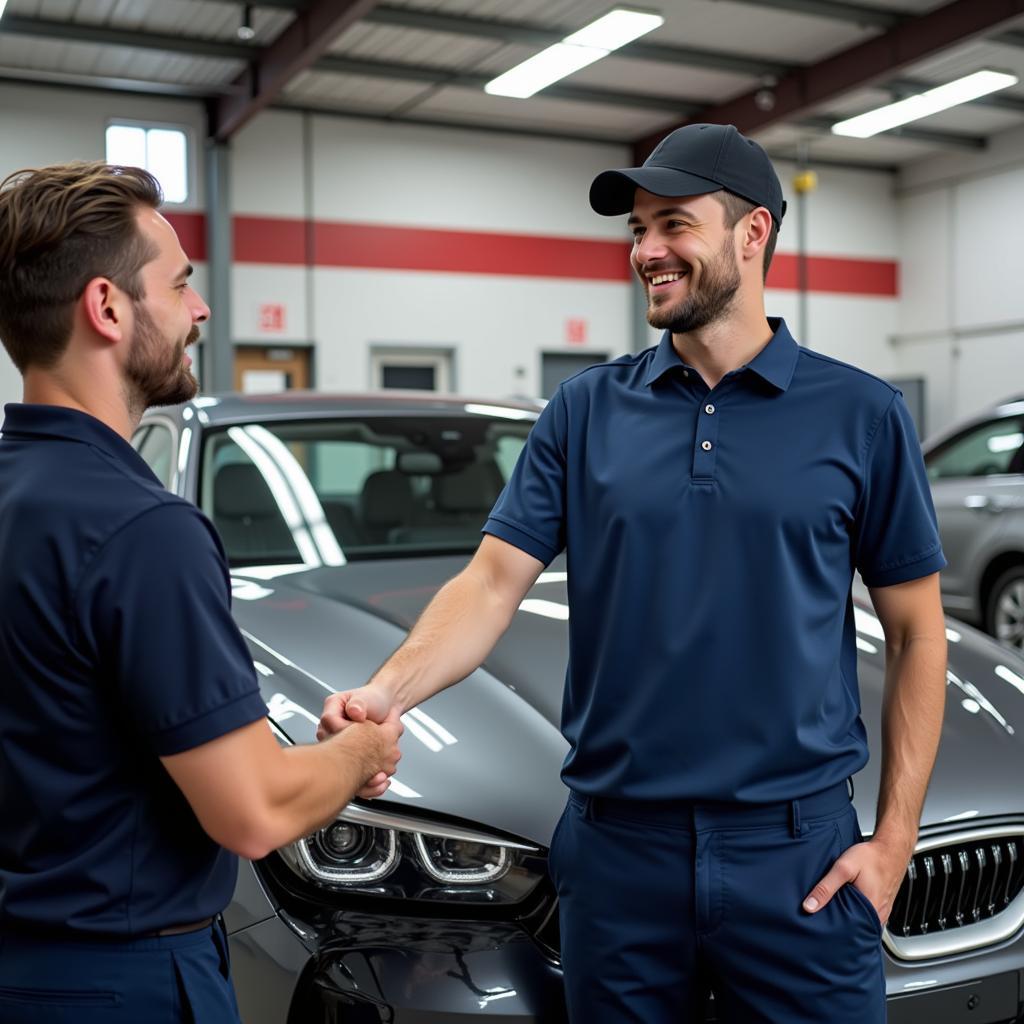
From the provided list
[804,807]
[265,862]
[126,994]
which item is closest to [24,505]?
[126,994]

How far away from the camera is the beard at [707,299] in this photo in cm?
175

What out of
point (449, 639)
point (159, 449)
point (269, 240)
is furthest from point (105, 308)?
point (269, 240)

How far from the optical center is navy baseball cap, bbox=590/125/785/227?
173 centimetres

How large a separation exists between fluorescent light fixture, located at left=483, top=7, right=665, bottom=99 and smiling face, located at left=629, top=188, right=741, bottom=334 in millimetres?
9718

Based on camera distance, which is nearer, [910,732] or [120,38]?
[910,732]

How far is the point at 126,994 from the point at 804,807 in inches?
32.8

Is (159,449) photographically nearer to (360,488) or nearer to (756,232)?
(360,488)

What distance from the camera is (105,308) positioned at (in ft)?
4.10

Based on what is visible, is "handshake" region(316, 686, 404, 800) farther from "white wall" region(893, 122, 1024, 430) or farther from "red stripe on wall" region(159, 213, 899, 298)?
"white wall" region(893, 122, 1024, 430)

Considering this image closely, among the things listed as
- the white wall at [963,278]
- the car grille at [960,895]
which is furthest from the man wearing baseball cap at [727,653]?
the white wall at [963,278]

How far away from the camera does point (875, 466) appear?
5.51 feet

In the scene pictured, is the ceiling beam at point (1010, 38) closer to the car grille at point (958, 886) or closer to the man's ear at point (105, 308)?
the car grille at point (958, 886)

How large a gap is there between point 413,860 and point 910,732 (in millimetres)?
719

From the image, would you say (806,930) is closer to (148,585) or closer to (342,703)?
(342,703)
